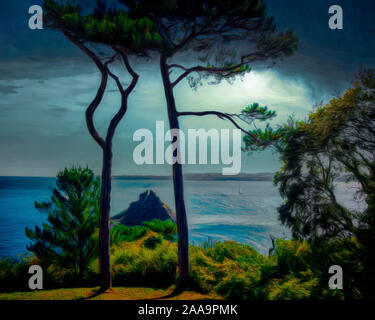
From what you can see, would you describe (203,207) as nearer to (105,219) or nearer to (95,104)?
(105,219)

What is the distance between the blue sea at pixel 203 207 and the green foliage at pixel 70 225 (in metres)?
0.19

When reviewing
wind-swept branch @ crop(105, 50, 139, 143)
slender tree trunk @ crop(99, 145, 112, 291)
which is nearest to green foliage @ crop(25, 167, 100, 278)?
slender tree trunk @ crop(99, 145, 112, 291)

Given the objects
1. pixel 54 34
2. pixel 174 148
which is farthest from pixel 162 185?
pixel 54 34

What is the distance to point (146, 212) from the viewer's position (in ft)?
20.7

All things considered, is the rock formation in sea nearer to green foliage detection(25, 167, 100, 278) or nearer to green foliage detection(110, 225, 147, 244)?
green foliage detection(110, 225, 147, 244)

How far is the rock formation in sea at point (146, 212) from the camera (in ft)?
20.5

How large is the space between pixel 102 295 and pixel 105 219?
984mm

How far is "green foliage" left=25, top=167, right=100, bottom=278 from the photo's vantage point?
12.2 ft

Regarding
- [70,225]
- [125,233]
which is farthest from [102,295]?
[125,233]

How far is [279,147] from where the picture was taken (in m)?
3.90

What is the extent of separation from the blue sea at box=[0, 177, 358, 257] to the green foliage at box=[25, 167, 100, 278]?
19 centimetres

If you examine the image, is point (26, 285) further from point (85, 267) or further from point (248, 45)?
point (248, 45)
